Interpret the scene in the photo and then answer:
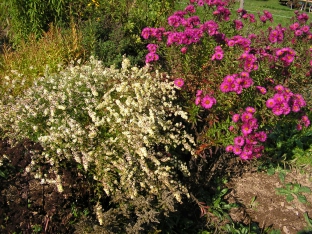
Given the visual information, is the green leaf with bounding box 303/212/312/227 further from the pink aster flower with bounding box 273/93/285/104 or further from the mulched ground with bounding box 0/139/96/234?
the mulched ground with bounding box 0/139/96/234

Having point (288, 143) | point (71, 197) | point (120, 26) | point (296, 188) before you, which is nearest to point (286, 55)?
point (288, 143)

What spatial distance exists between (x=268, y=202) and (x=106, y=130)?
1.83m

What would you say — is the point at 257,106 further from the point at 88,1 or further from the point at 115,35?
the point at 88,1

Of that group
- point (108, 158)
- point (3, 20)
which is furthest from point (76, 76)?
point (3, 20)

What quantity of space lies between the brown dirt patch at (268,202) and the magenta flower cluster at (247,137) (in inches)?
26.8

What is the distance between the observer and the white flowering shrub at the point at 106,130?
8.79 ft

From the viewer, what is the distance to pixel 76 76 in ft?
10.9

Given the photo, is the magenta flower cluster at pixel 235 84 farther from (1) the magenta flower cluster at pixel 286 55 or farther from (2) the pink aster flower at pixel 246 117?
(1) the magenta flower cluster at pixel 286 55

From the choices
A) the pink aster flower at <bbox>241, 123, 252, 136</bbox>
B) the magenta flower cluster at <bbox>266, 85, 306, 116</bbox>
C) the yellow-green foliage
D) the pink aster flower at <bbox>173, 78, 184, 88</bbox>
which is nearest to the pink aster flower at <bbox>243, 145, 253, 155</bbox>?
the pink aster flower at <bbox>241, 123, 252, 136</bbox>

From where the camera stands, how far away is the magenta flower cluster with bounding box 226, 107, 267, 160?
2939 millimetres

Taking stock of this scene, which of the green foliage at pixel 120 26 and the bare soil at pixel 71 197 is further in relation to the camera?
the green foliage at pixel 120 26

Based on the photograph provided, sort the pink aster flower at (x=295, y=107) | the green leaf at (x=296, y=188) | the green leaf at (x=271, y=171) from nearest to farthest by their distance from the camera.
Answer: the pink aster flower at (x=295, y=107) < the green leaf at (x=296, y=188) < the green leaf at (x=271, y=171)

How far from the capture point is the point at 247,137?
3.03m

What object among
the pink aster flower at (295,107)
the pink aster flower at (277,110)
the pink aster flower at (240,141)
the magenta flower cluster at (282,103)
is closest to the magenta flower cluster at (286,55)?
the magenta flower cluster at (282,103)
